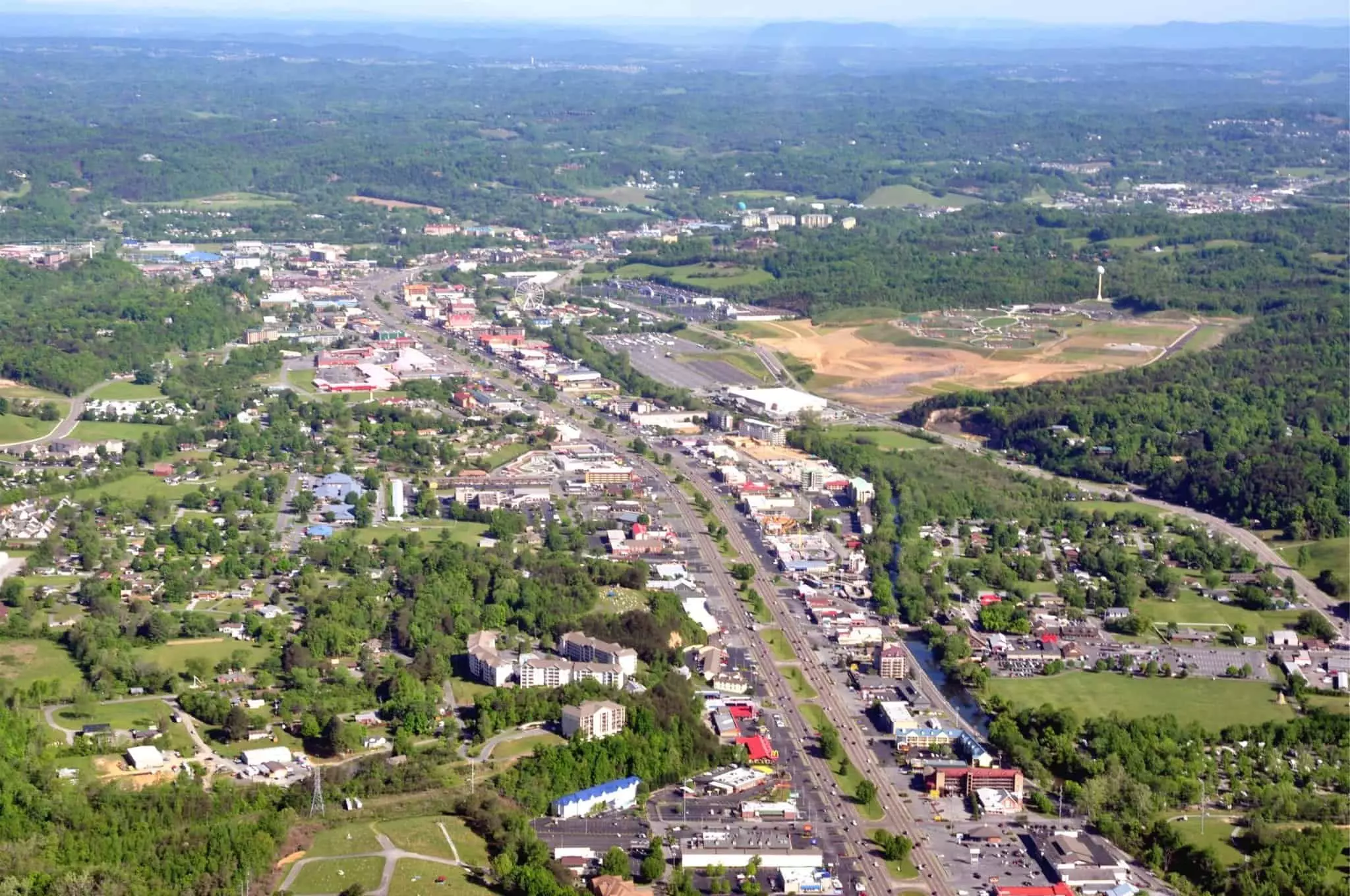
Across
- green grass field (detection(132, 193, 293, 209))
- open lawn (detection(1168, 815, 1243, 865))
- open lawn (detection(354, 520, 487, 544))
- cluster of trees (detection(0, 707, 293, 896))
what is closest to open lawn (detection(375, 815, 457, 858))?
cluster of trees (detection(0, 707, 293, 896))

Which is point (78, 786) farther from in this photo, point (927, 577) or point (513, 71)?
point (513, 71)

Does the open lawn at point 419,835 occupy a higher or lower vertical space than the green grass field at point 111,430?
higher

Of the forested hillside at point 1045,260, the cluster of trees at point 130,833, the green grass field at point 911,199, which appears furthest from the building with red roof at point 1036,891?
the green grass field at point 911,199

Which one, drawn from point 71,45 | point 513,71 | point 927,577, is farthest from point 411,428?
point 71,45

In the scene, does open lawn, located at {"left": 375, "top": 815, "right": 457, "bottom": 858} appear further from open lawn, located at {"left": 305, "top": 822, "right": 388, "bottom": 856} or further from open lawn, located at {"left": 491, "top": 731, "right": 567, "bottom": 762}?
open lawn, located at {"left": 491, "top": 731, "right": 567, "bottom": 762}

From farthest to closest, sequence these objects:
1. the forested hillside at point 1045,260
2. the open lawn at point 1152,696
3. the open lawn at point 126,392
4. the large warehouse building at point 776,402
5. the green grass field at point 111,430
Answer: the forested hillside at point 1045,260 < the open lawn at point 126,392 < the large warehouse building at point 776,402 < the green grass field at point 111,430 < the open lawn at point 1152,696

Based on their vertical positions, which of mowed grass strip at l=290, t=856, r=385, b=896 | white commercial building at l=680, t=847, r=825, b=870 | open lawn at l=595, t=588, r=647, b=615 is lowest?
open lawn at l=595, t=588, r=647, b=615

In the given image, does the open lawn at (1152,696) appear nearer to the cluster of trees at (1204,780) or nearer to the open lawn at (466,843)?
the cluster of trees at (1204,780)

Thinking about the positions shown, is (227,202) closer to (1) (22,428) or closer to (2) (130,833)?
(1) (22,428)
